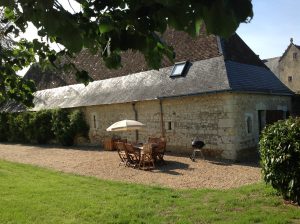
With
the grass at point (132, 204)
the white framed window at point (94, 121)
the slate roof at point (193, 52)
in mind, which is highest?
the slate roof at point (193, 52)

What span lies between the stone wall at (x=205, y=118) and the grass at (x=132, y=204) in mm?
5352

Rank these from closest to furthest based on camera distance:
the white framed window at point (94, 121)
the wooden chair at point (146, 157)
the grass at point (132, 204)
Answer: the grass at point (132, 204), the wooden chair at point (146, 157), the white framed window at point (94, 121)

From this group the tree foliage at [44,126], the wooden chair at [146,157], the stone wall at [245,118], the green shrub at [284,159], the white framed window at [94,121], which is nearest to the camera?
the green shrub at [284,159]

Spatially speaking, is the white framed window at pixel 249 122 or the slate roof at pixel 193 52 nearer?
the white framed window at pixel 249 122

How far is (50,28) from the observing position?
212 cm

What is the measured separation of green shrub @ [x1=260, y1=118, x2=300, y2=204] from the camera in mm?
7324

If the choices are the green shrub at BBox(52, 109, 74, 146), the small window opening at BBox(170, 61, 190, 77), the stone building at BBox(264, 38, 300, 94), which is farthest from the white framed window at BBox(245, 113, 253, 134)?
the stone building at BBox(264, 38, 300, 94)

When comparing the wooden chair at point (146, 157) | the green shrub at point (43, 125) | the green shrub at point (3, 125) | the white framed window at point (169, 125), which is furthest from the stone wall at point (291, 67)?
the wooden chair at point (146, 157)

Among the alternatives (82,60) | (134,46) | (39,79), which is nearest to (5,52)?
(134,46)

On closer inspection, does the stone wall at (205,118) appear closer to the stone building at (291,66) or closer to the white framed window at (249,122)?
the white framed window at (249,122)

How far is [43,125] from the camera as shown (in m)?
23.4

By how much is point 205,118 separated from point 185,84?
1.96 m

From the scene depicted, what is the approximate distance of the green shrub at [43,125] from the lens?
76.7ft

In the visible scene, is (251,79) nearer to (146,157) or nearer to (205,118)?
(205,118)
